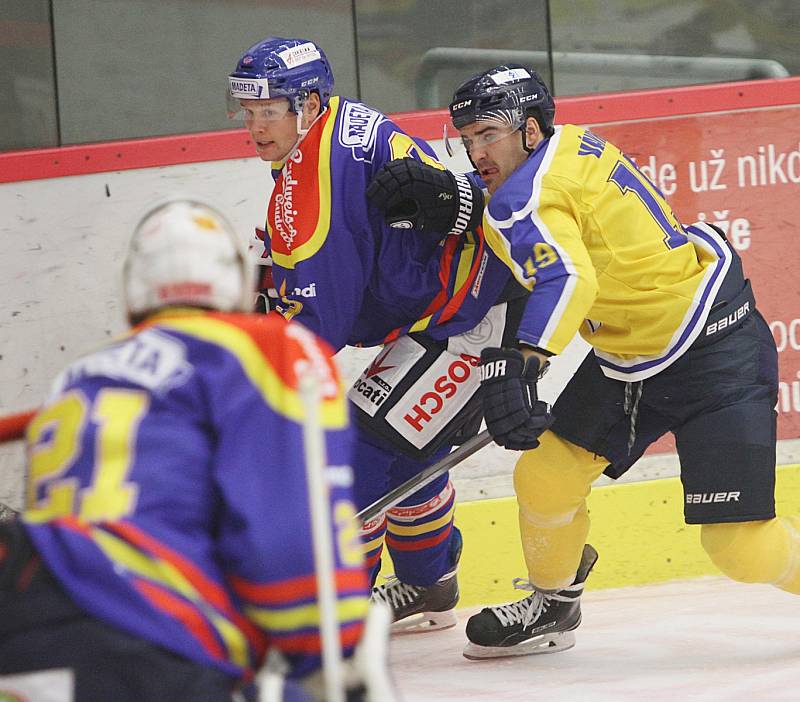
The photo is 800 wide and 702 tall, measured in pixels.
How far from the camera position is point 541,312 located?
2.43 m

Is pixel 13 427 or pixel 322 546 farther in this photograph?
pixel 13 427

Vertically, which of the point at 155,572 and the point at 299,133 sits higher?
the point at 299,133

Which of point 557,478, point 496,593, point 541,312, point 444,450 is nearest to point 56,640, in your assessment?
point 541,312

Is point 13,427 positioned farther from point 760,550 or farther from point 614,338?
point 760,550

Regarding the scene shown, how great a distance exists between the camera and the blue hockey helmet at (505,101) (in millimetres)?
2645

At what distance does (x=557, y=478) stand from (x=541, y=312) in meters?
0.49

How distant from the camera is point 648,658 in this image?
110 inches

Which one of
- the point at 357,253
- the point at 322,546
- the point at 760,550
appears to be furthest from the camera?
the point at 357,253

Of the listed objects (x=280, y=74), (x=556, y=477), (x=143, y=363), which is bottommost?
(x=556, y=477)

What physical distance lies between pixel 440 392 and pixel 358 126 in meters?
0.59

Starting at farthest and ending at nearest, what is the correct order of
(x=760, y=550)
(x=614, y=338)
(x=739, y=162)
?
(x=739, y=162), (x=614, y=338), (x=760, y=550)

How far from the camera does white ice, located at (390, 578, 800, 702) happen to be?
254cm

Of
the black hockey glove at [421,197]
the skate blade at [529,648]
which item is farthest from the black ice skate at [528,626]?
the black hockey glove at [421,197]

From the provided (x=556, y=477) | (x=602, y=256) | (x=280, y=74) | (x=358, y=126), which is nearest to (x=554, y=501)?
(x=556, y=477)
